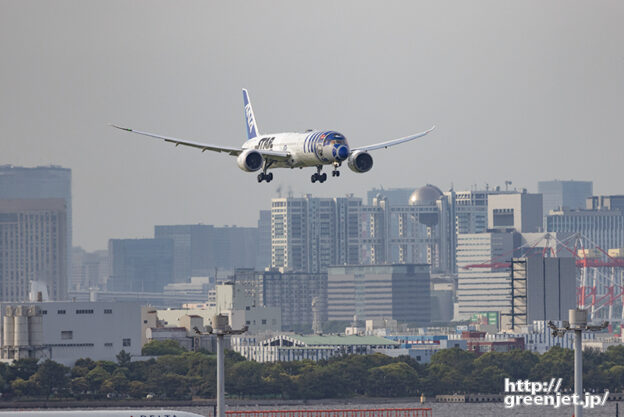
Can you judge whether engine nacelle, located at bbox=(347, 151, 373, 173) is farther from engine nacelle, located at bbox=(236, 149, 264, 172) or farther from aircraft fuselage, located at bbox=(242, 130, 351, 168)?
engine nacelle, located at bbox=(236, 149, 264, 172)

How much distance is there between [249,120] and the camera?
16438 centimetres

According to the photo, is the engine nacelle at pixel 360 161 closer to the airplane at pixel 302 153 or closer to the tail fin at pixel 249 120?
the airplane at pixel 302 153

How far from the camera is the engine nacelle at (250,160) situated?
137 m

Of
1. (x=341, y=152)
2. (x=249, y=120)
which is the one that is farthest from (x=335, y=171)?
(x=249, y=120)

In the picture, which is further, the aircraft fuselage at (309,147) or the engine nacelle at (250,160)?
the engine nacelle at (250,160)

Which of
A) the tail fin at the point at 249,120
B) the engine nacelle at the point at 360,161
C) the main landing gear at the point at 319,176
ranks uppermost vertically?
the tail fin at the point at 249,120

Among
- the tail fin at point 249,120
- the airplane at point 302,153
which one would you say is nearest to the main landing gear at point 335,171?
the airplane at point 302,153

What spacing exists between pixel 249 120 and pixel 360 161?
99.0ft

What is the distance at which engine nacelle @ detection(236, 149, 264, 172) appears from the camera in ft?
449

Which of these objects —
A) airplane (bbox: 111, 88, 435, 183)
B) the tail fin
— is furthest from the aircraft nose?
the tail fin

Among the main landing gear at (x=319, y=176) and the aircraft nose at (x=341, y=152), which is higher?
the aircraft nose at (x=341, y=152)

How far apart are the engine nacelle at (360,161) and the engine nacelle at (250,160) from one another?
6699 mm

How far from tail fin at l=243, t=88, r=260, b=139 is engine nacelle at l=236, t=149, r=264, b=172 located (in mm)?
19675

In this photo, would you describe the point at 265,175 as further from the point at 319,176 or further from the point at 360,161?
the point at 360,161
